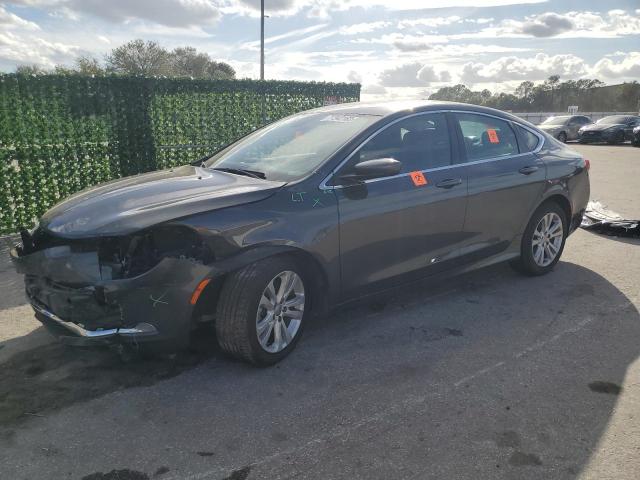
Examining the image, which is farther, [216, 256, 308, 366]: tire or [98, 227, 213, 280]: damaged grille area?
[216, 256, 308, 366]: tire

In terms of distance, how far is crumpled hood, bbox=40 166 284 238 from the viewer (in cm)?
310

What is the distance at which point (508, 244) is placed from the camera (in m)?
4.92

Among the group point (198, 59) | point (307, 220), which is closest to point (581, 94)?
point (198, 59)

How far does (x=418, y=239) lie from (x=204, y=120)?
18.5ft

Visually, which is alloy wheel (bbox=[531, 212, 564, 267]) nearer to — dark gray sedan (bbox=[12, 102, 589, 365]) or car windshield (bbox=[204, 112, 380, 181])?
dark gray sedan (bbox=[12, 102, 589, 365])

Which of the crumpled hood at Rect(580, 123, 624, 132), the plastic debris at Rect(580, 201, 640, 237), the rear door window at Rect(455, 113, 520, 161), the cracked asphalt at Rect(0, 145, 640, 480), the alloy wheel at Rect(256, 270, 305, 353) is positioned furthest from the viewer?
the crumpled hood at Rect(580, 123, 624, 132)

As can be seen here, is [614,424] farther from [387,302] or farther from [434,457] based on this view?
[387,302]

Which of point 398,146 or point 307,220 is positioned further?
point 398,146

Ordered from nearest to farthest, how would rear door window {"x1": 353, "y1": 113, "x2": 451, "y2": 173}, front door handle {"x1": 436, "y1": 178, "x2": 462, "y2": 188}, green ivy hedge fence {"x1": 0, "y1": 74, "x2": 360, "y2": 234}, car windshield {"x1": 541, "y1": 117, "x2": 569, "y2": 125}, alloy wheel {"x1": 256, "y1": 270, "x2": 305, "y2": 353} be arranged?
alloy wheel {"x1": 256, "y1": 270, "x2": 305, "y2": 353}
rear door window {"x1": 353, "y1": 113, "x2": 451, "y2": 173}
front door handle {"x1": 436, "y1": 178, "x2": 462, "y2": 188}
green ivy hedge fence {"x1": 0, "y1": 74, "x2": 360, "y2": 234}
car windshield {"x1": 541, "y1": 117, "x2": 569, "y2": 125}

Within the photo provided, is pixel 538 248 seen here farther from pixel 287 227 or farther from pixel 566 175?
pixel 287 227

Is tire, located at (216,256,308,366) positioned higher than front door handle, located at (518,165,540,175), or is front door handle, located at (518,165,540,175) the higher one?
front door handle, located at (518,165,540,175)

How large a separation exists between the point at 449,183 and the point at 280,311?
1759mm

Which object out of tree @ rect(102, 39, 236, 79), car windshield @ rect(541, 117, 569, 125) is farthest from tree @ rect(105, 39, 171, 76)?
car windshield @ rect(541, 117, 569, 125)

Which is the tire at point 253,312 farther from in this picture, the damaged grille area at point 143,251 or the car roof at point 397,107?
the car roof at point 397,107
